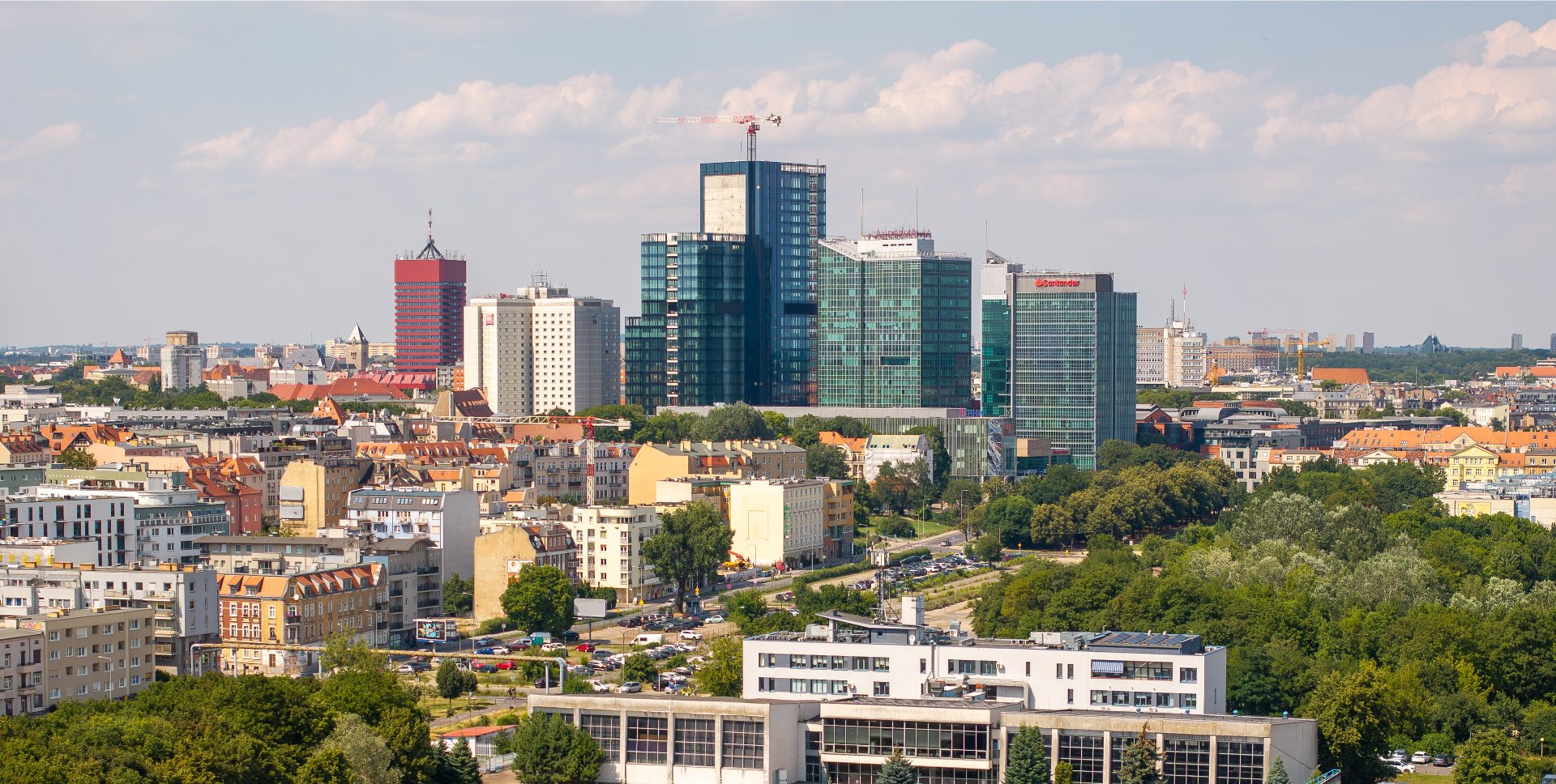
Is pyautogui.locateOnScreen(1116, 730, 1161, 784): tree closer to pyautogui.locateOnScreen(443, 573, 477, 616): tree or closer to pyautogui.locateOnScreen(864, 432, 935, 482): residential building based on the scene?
pyautogui.locateOnScreen(443, 573, 477, 616): tree

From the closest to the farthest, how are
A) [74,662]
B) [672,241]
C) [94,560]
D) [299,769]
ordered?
[299,769]
[74,662]
[94,560]
[672,241]

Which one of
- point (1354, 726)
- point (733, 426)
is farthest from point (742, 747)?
point (733, 426)

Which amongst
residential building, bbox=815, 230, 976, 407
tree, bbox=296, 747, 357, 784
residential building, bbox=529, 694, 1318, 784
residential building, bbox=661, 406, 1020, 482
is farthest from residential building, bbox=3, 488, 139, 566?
residential building, bbox=815, 230, 976, 407

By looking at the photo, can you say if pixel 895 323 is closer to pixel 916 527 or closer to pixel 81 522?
pixel 916 527

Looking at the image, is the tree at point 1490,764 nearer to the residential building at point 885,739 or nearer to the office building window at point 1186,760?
the residential building at point 885,739

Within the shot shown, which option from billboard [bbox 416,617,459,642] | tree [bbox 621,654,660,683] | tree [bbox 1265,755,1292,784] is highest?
tree [bbox 1265,755,1292,784]

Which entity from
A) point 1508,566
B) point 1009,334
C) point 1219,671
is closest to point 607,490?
point 1009,334

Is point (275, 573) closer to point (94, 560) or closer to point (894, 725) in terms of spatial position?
point (94, 560)
